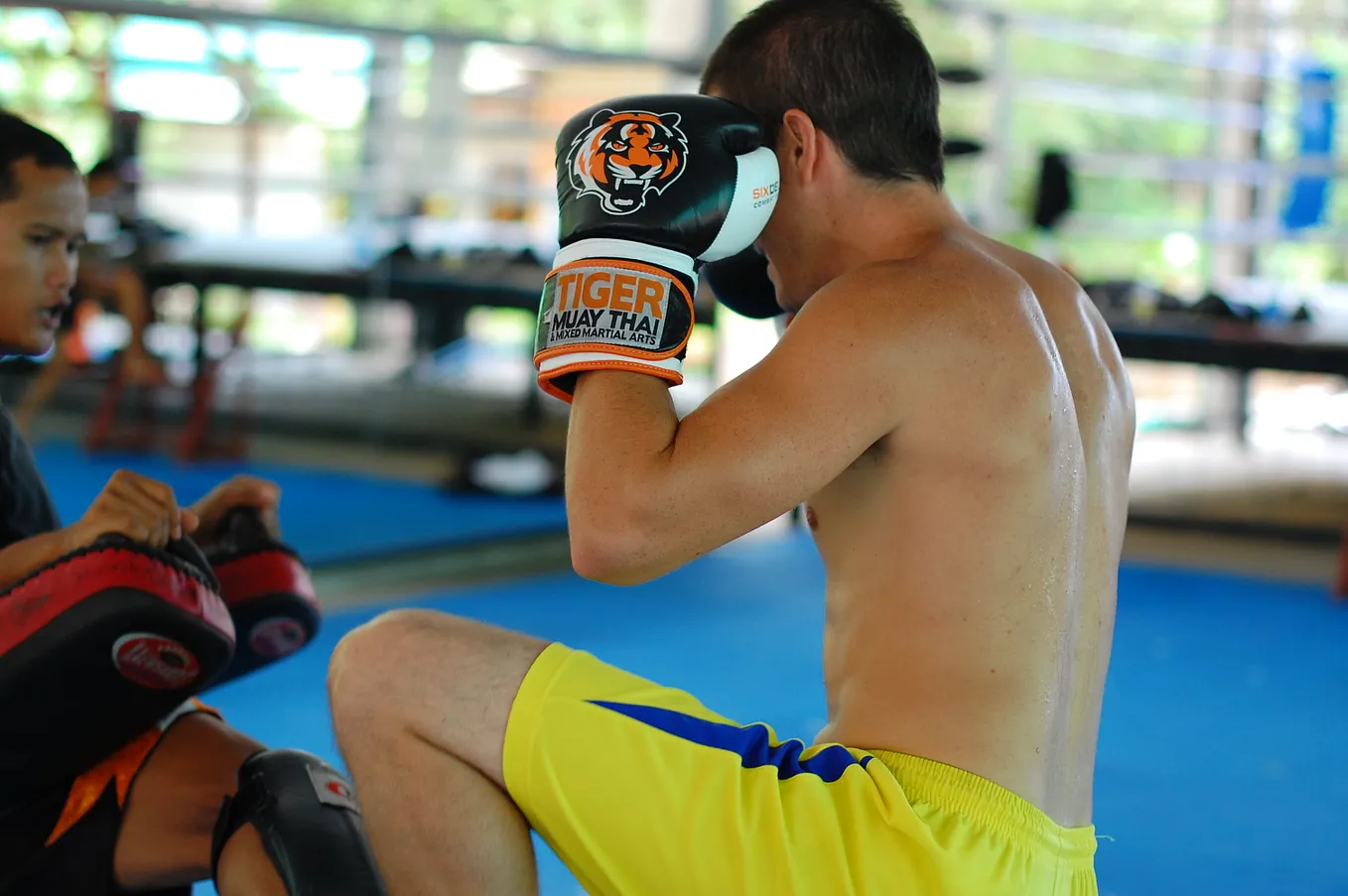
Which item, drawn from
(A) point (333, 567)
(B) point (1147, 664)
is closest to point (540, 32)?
(A) point (333, 567)

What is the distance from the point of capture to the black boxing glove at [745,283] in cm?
161

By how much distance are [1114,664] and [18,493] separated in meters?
2.43

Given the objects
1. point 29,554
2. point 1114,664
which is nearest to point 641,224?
point 29,554

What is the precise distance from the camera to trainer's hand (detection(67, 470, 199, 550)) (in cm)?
146

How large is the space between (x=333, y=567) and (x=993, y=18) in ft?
10.4

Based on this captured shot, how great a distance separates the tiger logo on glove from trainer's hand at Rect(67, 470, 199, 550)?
1.86 ft

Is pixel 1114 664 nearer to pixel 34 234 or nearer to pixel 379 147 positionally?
pixel 379 147

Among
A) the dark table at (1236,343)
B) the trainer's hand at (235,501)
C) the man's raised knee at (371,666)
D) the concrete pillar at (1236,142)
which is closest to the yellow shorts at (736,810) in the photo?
the man's raised knee at (371,666)

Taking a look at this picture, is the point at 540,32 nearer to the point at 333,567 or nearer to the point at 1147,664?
the point at 333,567

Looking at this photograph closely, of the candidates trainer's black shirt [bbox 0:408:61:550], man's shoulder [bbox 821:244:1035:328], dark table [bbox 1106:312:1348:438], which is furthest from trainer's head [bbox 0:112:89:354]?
dark table [bbox 1106:312:1348:438]

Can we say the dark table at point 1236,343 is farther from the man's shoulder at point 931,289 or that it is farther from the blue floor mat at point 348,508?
the man's shoulder at point 931,289

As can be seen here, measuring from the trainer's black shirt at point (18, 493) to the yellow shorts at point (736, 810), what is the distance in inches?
30.1

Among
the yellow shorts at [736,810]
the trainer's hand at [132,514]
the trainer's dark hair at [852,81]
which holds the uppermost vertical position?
the trainer's dark hair at [852,81]

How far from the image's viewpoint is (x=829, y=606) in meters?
1.29
